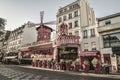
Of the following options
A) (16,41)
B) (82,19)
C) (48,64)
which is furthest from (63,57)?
(16,41)

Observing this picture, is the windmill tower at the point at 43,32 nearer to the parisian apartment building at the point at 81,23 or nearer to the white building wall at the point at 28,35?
the white building wall at the point at 28,35

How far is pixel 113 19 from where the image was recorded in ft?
74.2

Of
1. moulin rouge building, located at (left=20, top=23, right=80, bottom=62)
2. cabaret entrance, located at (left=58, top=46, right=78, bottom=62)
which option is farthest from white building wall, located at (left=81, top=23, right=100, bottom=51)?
cabaret entrance, located at (left=58, top=46, right=78, bottom=62)

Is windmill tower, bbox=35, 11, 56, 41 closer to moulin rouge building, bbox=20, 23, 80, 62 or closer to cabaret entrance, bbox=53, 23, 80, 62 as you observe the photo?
moulin rouge building, bbox=20, 23, 80, 62

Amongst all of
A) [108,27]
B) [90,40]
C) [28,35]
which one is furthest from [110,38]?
[28,35]

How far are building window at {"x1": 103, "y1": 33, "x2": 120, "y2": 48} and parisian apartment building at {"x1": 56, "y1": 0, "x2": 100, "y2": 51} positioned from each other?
150 centimetres

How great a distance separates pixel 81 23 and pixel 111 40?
27.6 feet

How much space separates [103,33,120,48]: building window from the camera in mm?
21589

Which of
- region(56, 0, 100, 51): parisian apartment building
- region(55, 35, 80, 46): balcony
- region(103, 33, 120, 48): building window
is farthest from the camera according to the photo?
region(55, 35, 80, 46): balcony

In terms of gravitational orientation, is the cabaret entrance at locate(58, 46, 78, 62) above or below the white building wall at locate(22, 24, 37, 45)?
below

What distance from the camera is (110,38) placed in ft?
74.0

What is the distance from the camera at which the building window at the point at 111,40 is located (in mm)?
21589

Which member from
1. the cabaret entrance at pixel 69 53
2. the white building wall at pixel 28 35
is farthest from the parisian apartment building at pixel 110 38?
the white building wall at pixel 28 35

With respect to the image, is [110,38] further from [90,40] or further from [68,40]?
[68,40]
